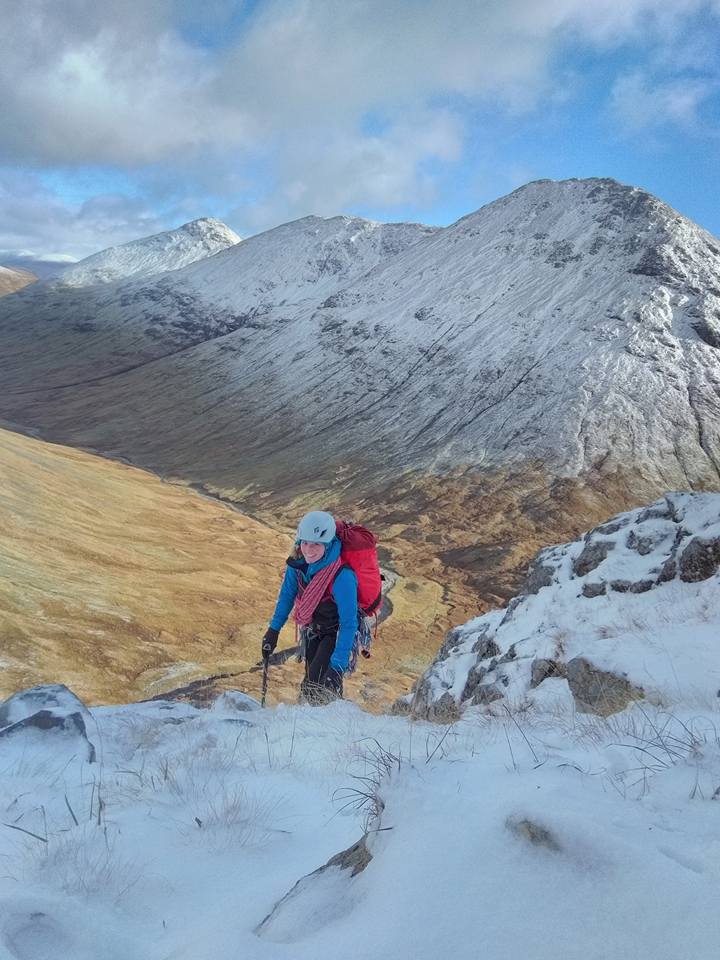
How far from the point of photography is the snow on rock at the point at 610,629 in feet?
21.1

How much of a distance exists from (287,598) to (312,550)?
103cm

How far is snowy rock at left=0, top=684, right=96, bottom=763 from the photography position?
4.81m

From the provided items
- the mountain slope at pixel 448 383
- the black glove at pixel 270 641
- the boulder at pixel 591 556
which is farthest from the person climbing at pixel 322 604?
the mountain slope at pixel 448 383

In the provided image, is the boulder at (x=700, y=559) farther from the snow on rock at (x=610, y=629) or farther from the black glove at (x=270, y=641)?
the black glove at (x=270, y=641)

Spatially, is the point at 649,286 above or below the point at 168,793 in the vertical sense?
above

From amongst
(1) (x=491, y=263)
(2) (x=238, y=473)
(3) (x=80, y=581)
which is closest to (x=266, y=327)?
(1) (x=491, y=263)

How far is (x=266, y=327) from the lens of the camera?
133250mm

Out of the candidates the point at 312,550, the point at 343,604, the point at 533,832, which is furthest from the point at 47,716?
the point at 533,832

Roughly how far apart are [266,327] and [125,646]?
11328 centimetres

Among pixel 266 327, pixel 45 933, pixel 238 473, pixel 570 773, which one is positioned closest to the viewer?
pixel 45 933

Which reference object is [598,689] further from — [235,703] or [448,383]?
[448,383]

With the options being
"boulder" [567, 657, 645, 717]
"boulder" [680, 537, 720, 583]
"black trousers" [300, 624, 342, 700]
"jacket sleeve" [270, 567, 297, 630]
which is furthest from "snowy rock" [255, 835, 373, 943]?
"boulder" [680, 537, 720, 583]

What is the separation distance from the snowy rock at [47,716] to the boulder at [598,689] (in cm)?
441

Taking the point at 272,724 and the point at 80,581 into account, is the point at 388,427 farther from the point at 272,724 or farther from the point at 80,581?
the point at 272,724
